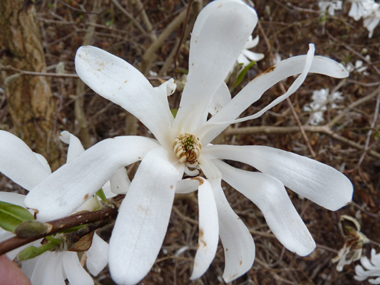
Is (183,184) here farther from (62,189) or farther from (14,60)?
(14,60)

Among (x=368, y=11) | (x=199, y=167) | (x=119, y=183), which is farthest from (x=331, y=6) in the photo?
(x=119, y=183)

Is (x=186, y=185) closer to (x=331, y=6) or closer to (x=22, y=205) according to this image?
(x=22, y=205)

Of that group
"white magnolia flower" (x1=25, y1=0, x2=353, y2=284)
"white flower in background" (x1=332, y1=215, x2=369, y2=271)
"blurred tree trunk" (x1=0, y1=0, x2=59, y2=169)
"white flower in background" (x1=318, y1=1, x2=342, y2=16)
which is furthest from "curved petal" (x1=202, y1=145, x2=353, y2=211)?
"white flower in background" (x1=318, y1=1, x2=342, y2=16)

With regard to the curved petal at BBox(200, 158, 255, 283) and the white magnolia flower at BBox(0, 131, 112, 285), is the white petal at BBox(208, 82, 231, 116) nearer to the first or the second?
the curved petal at BBox(200, 158, 255, 283)

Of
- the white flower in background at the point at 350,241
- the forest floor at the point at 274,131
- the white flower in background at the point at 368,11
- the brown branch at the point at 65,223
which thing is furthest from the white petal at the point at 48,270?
the white flower in background at the point at 368,11

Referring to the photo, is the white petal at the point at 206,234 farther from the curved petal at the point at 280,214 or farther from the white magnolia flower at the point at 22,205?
the white magnolia flower at the point at 22,205

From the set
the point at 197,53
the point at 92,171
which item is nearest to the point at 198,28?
the point at 197,53
